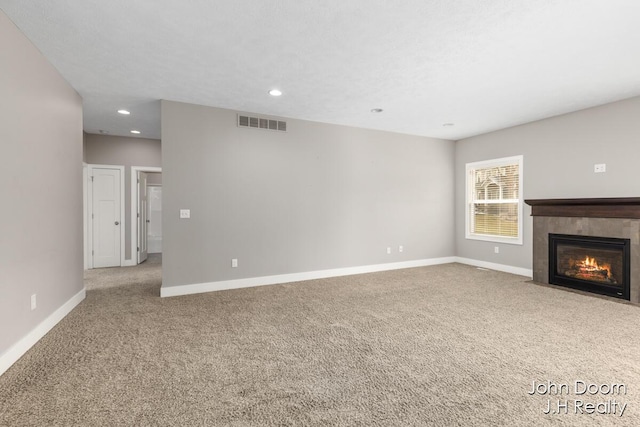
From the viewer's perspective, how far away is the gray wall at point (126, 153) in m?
6.34

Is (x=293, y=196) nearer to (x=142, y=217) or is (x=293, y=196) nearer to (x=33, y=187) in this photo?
(x=33, y=187)

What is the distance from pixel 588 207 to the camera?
453 cm

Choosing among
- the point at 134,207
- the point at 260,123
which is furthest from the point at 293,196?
the point at 134,207

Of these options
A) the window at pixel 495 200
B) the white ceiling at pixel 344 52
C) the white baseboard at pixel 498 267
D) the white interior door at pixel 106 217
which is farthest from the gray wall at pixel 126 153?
the white baseboard at pixel 498 267

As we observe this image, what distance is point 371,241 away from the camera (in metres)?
6.00

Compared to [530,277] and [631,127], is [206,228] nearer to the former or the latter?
[530,277]

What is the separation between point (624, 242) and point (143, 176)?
28.5 ft

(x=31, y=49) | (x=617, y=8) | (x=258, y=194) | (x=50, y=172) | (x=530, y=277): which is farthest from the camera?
(x=530, y=277)

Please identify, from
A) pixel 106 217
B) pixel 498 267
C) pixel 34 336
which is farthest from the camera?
pixel 106 217

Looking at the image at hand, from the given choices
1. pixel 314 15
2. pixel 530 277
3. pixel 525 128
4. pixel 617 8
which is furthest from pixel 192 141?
pixel 530 277

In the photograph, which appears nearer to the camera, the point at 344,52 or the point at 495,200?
the point at 344,52

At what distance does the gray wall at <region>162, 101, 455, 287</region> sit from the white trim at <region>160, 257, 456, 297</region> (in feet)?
0.29

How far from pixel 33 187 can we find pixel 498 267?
6878 millimetres

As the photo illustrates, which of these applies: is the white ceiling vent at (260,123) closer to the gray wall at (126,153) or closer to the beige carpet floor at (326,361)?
the beige carpet floor at (326,361)
